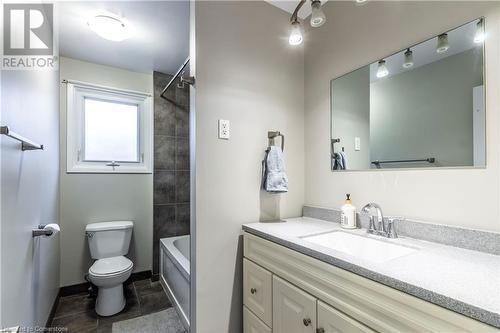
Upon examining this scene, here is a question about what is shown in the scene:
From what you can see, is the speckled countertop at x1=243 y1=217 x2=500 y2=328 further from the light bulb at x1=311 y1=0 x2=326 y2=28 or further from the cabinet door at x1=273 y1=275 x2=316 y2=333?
the light bulb at x1=311 y1=0 x2=326 y2=28

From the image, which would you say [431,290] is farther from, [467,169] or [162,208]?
[162,208]

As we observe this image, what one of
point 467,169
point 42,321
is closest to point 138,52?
point 42,321

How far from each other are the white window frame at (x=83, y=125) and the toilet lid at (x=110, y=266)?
924 mm

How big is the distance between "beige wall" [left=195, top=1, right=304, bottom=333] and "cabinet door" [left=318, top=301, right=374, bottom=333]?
2.20ft

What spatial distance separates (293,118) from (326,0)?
86cm

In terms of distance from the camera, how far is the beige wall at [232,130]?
4.53 ft

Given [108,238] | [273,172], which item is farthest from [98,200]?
[273,172]

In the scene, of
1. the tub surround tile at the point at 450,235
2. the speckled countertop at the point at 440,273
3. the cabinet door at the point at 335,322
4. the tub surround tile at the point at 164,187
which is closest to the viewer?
the speckled countertop at the point at 440,273

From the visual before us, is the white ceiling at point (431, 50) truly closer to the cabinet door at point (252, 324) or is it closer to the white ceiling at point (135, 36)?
the white ceiling at point (135, 36)

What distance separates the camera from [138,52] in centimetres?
226

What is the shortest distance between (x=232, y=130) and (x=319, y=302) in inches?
41.2

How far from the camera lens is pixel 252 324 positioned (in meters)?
1.35

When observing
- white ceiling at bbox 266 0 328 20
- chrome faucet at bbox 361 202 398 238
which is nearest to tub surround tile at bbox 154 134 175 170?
white ceiling at bbox 266 0 328 20

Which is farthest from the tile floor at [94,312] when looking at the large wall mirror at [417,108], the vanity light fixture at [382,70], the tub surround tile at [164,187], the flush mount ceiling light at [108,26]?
the vanity light fixture at [382,70]
